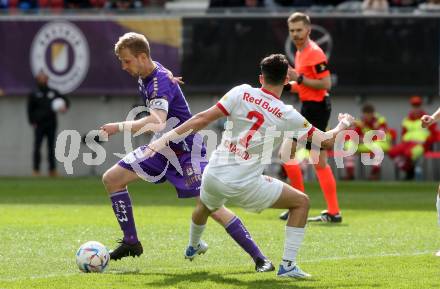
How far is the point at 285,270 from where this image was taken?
8.52m

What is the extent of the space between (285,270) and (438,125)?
49.4 feet

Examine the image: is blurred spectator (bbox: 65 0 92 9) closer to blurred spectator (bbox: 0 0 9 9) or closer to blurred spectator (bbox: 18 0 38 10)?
blurred spectator (bbox: 18 0 38 10)

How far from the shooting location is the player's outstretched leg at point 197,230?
8.91 metres

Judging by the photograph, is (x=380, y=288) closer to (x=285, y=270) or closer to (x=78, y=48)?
(x=285, y=270)

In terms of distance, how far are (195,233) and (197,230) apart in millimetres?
58

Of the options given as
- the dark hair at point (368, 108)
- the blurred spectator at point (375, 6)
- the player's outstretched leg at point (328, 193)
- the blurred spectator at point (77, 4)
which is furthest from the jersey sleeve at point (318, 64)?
the blurred spectator at point (77, 4)

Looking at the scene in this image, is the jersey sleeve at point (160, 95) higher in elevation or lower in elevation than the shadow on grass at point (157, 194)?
higher

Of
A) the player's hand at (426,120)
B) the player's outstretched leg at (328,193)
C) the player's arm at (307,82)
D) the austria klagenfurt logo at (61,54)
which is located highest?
the player's hand at (426,120)

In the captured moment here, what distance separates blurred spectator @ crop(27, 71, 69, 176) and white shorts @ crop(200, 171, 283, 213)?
49.6 feet

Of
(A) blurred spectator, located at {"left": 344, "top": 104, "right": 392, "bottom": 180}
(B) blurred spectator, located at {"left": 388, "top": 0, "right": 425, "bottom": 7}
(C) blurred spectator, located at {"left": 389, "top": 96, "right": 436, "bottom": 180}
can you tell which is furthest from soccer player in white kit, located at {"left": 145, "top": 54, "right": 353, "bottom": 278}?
(B) blurred spectator, located at {"left": 388, "top": 0, "right": 425, "bottom": 7}

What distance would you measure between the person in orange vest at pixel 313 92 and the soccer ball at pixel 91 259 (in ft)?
15.3

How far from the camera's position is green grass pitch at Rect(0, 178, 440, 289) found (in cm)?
843

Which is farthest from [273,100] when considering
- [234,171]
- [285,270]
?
[285,270]

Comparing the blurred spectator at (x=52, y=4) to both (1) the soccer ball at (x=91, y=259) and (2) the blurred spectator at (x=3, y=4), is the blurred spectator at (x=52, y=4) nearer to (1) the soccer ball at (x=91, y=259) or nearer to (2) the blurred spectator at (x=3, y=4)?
(2) the blurred spectator at (x=3, y=4)
